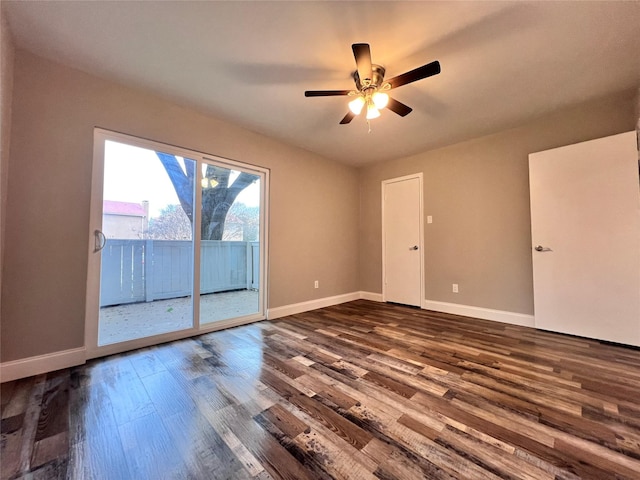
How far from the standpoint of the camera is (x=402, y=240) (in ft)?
13.9

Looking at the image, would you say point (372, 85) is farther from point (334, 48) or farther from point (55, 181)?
point (55, 181)

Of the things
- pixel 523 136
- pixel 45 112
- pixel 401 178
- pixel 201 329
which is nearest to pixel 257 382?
pixel 201 329

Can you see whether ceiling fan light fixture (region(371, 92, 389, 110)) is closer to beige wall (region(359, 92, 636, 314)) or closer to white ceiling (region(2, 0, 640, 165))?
white ceiling (region(2, 0, 640, 165))

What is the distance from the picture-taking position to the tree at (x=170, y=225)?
2.64 metres

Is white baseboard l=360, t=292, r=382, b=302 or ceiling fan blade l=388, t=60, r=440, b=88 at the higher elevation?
ceiling fan blade l=388, t=60, r=440, b=88

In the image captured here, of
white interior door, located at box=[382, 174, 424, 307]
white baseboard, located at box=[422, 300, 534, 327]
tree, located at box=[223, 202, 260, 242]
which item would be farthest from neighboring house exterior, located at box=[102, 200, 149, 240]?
white baseboard, located at box=[422, 300, 534, 327]

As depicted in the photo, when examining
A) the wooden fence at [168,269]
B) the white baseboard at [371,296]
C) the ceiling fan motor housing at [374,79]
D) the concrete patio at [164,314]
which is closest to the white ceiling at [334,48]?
the ceiling fan motor housing at [374,79]

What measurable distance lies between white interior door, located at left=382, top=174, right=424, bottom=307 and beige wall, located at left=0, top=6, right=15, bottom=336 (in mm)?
4227

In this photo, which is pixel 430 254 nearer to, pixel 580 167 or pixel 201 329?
pixel 580 167

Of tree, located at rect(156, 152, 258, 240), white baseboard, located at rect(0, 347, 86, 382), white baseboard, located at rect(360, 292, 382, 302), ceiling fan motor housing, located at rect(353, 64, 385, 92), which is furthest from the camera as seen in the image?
white baseboard, located at rect(360, 292, 382, 302)

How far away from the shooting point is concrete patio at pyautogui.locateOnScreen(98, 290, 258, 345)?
237cm

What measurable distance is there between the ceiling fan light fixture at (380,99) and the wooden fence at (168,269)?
2187mm

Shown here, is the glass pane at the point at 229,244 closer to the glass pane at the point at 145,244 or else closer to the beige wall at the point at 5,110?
the glass pane at the point at 145,244

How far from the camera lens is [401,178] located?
4234 millimetres
